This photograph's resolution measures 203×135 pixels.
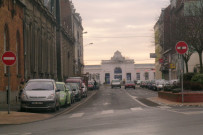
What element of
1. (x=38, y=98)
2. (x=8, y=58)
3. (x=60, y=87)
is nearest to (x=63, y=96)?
(x=60, y=87)

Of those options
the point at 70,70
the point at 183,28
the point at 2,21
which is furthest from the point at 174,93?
the point at 70,70

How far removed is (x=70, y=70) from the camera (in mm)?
82312

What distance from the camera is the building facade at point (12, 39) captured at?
3042 centimetres

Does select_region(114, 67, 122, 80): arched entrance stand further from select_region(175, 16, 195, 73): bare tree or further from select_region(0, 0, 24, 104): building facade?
select_region(0, 0, 24, 104): building facade

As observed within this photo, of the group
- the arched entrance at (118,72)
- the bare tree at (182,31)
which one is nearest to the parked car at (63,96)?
the bare tree at (182,31)

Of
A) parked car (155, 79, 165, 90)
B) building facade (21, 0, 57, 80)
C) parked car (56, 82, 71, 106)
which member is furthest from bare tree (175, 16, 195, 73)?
parked car (56, 82, 71, 106)

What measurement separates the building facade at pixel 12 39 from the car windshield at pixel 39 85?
317 inches

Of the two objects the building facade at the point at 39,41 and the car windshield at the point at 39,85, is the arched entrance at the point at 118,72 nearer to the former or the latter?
the building facade at the point at 39,41

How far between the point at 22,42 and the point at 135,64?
138 m

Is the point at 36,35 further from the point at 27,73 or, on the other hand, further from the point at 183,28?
the point at 183,28

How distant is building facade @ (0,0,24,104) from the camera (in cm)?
3042

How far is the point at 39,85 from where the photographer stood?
2223 centimetres

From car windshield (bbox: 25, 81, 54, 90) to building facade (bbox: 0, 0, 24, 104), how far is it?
8.04 metres

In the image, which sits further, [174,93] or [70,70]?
[70,70]
